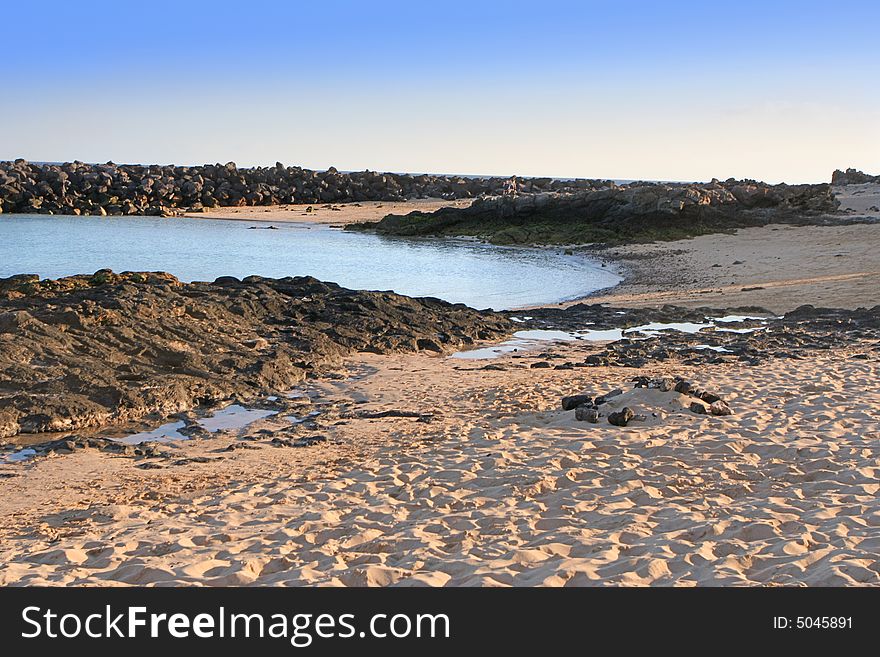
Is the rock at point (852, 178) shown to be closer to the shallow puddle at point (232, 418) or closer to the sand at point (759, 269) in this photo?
the sand at point (759, 269)

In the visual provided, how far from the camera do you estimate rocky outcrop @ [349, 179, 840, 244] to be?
32.0 metres

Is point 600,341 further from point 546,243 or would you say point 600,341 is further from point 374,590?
point 546,243

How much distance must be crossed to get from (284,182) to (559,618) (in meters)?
56.5

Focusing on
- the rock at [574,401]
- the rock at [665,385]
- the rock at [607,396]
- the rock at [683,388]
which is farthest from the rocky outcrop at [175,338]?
the rock at [683,388]

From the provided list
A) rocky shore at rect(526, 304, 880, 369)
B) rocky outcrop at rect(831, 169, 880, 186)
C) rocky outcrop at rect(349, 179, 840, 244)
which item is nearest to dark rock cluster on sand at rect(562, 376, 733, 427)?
rocky shore at rect(526, 304, 880, 369)

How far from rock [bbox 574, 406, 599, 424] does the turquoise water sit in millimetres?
10535

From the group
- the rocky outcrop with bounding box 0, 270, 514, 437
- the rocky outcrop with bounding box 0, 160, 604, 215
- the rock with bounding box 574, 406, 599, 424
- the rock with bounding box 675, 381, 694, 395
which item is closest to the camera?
the rock with bounding box 574, 406, 599, 424

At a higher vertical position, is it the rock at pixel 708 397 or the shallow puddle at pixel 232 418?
the rock at pixel 708 397

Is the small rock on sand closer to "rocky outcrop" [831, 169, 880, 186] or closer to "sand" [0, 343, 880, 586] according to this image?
"sand" [0, 343, 880, 586]

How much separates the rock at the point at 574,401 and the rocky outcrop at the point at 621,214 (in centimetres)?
2248

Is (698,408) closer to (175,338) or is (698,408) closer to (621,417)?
(621,417)

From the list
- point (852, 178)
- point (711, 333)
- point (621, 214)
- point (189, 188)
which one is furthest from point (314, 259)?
point (852, 178)

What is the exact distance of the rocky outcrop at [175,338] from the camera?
28.8 feet

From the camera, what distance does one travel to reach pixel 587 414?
26.8 feet
